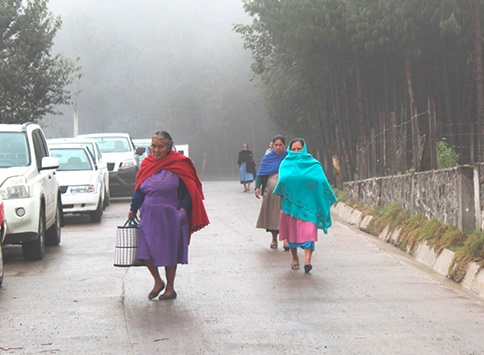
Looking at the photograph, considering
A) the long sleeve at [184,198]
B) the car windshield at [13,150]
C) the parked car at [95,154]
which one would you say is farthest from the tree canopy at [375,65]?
the long sleeve at [184,198]

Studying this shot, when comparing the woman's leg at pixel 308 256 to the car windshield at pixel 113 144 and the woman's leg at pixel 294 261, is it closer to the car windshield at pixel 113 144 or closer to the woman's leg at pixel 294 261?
the woman's leg at pixel 294 261

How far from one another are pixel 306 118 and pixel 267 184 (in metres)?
25.2

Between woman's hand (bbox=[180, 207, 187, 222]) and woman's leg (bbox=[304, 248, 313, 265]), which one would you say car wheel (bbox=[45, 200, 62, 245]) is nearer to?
woman's leg (bbox=[304, 248, 313, 265])

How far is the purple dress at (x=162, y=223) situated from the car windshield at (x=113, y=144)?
2022 cm

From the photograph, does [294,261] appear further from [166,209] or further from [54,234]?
[54,234]

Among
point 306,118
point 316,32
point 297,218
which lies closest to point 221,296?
point 297,218

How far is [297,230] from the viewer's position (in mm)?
13164

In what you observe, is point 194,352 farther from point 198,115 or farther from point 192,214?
point 198,115

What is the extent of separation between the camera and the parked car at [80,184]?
69.0ft

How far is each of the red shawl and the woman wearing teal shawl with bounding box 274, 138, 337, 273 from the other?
8.51 feet

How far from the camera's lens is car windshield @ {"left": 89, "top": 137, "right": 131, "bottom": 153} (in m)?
30.8

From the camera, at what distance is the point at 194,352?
776cm

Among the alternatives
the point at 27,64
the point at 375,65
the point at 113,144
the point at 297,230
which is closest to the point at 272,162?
the point at 297,230

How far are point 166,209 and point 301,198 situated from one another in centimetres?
314
